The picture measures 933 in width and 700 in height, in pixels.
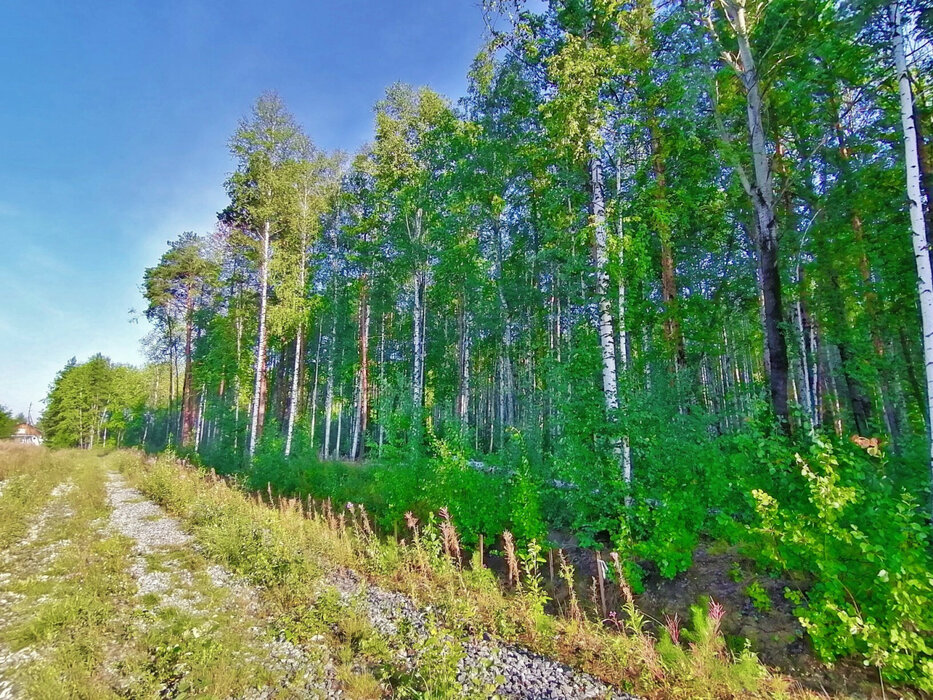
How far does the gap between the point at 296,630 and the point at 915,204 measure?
843cm

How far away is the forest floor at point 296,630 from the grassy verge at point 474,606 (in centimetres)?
2

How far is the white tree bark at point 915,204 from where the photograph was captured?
456 centimetres

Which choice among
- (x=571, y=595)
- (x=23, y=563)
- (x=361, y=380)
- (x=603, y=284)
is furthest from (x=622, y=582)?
(x=361, y=380)

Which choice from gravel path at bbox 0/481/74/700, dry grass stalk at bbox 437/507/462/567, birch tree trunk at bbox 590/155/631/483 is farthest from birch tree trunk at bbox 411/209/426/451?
gravel path at bbox 0/481/74/700

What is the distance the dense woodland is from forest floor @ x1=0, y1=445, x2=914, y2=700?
3.85ft

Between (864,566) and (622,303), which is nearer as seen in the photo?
(864,566)

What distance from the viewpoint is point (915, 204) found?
4.89m

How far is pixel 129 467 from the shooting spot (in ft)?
62.4

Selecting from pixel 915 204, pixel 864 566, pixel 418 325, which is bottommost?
pixel 864 566

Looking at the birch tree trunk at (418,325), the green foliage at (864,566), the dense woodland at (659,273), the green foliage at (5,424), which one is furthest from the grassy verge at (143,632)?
the green foliage at (5,424)

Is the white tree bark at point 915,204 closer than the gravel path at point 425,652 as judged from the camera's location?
No

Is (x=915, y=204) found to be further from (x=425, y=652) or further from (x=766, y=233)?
(x=425, y=652)

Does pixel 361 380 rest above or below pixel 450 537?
above

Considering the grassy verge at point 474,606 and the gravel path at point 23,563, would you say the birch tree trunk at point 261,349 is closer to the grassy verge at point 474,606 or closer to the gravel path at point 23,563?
the gravel path at point 23,563
